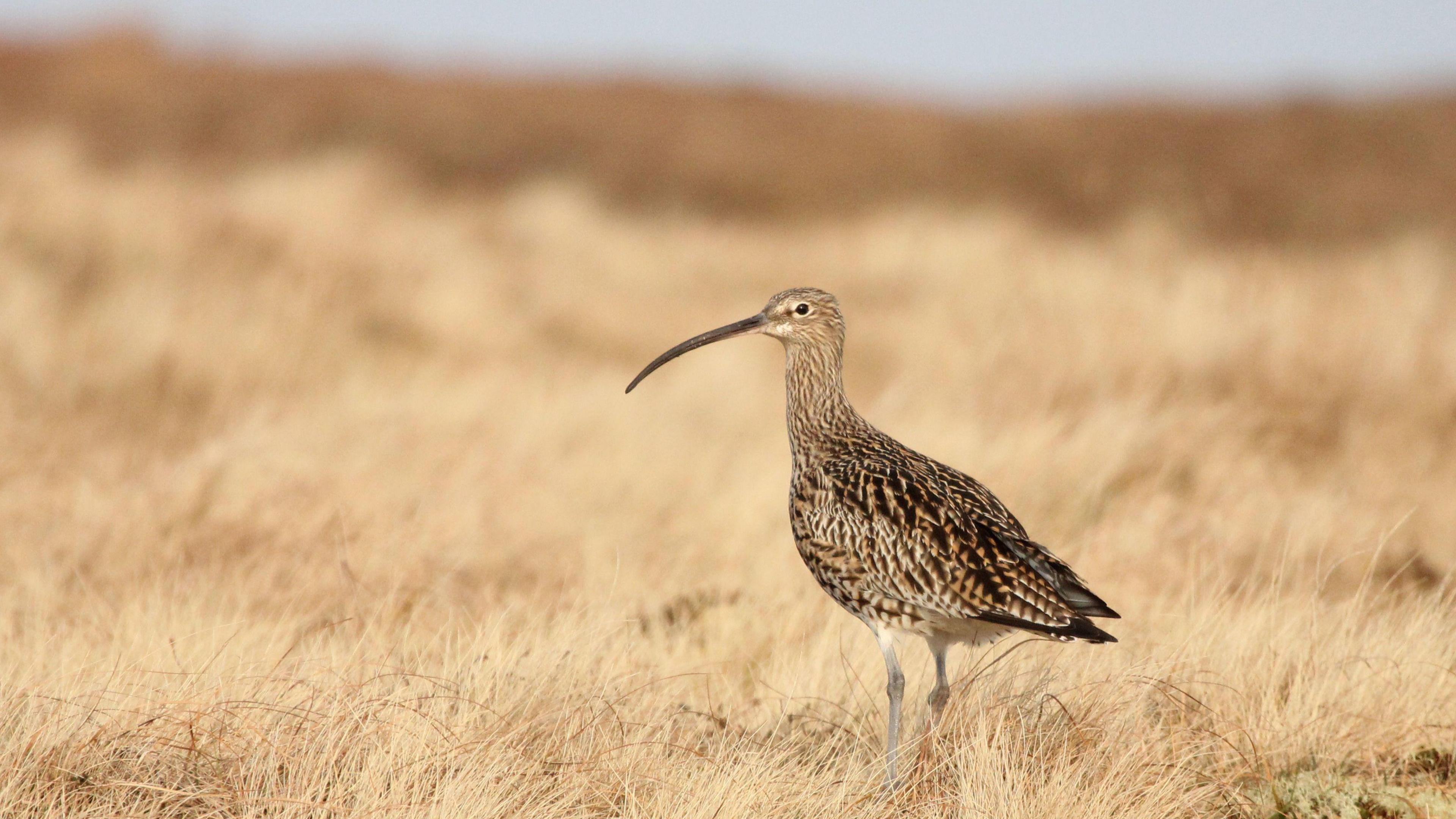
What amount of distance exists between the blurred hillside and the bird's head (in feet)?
42.3

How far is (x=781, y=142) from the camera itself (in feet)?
65.8

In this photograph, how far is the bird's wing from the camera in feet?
10.6

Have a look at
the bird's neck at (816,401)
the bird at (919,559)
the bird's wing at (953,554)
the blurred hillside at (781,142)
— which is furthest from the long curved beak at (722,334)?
the blurred hillside at (781,142)

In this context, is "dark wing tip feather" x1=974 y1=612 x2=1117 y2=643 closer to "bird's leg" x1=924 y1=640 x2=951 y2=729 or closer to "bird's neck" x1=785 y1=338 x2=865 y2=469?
"bird's leg" x1=924 y1=640 x2=951 y2=729

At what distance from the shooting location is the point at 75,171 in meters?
11.0

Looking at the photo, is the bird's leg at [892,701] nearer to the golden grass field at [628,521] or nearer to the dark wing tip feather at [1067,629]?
the golden grass field at [628,521]

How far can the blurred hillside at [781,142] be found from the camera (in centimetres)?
1728

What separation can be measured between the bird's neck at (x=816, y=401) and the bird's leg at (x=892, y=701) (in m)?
0.68

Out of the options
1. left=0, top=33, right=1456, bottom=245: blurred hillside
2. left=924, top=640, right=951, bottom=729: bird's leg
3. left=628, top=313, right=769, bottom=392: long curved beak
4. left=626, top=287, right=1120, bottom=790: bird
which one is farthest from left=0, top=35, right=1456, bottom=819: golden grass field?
left=0, top=33, right=1456, bottom=245: blurred hillside

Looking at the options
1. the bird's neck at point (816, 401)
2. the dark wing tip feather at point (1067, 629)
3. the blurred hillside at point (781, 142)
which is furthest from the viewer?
the blurred hillside at point (781, 142)

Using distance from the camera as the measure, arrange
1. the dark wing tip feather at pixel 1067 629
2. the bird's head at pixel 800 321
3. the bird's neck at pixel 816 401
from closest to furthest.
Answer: the dark wing tip feather at pixel 1067 629, the bird's neck at pixel 816 401, the bird's head at pixel 800 321

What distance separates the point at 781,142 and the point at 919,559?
17.2 metres

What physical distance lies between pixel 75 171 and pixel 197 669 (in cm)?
861

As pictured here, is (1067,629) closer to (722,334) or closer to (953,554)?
(953,554)
